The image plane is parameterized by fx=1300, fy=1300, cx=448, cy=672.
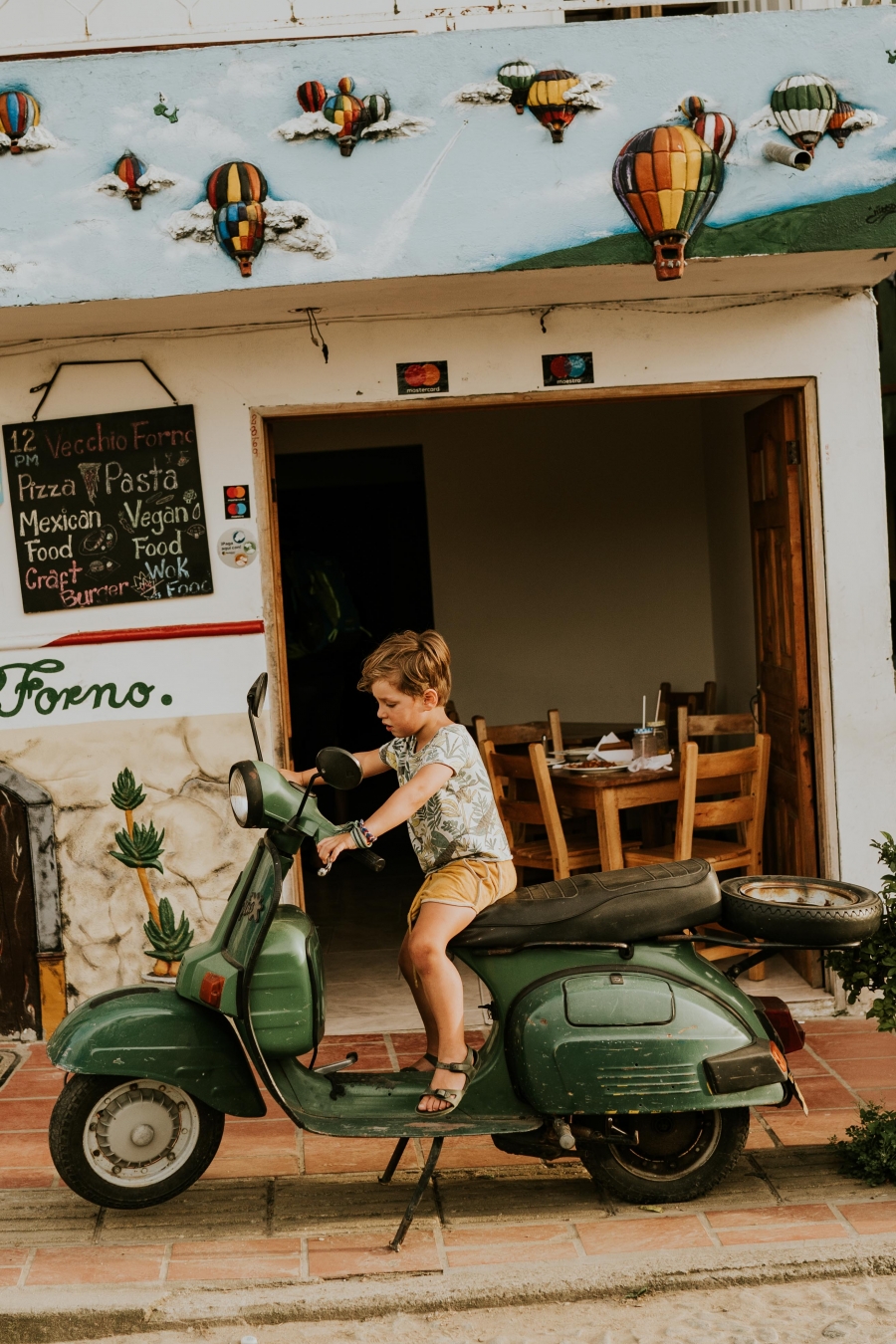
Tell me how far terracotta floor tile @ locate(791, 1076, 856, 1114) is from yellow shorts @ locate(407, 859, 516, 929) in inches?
61.2

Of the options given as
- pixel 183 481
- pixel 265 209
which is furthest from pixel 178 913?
pixel 265 209

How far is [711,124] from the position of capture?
4.80 meters

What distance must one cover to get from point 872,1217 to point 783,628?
2.87 metres

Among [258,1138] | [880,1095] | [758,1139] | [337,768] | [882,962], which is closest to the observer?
[337,768]

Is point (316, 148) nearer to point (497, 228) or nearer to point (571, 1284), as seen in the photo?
point (497, 228)

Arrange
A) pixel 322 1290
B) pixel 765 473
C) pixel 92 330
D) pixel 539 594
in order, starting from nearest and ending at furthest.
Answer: pixel 322 1290
pixel 92 330
pixel 765 473
pixel 539 594

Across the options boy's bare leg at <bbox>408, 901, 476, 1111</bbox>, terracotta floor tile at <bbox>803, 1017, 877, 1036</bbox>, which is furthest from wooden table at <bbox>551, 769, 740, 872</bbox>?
boy's bare leg at <bbox>408, 901, 476, 1111</bbox>

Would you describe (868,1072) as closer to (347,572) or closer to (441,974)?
(441,974)

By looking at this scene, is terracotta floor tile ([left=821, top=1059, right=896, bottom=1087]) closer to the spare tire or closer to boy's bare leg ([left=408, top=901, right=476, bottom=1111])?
the spare tire

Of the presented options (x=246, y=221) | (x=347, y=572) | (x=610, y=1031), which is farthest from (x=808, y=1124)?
(x=347, y=572)

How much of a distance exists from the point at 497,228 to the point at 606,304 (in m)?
0.82

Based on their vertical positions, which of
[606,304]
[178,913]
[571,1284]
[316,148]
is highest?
[316,148]

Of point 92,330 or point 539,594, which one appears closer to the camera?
point 92,330

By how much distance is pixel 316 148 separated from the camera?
4832mm
